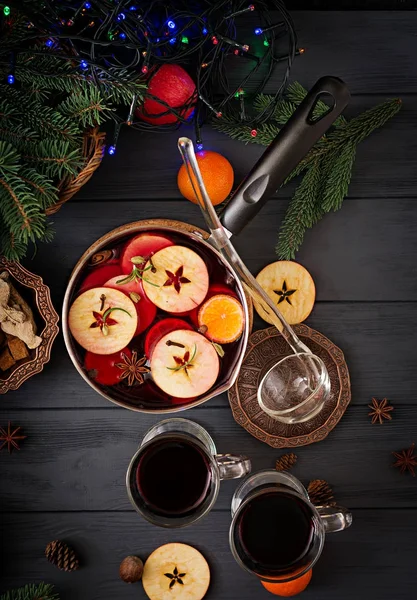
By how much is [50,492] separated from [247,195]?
1.87ft

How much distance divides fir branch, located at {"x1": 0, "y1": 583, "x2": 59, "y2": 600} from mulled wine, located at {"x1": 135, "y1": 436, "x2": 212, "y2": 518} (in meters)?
0.25

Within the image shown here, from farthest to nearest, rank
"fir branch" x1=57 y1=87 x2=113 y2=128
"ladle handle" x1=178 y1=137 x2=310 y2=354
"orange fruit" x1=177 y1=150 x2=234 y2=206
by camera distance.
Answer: "orange fruit" x1=177 y1=150 x2=234 y2=206
"fir branch" x1=57 y1=87 x2=113 y2=128
"ladle handle" x1=178 y1=137 x2=310 y2=354

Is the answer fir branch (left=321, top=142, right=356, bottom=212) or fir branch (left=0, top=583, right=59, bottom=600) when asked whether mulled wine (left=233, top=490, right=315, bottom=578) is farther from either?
fir branch (left=321, top=142, right=356, bottom=212)

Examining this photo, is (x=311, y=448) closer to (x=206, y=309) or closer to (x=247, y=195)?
(x=206, y=309)

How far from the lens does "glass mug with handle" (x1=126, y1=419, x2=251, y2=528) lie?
870mm

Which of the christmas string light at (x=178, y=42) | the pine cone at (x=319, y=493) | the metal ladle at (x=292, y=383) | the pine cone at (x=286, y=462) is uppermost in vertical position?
the christmas string light at (x=178, y=42)

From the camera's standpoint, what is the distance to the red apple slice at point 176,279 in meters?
0.86

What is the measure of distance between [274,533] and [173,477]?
17cm

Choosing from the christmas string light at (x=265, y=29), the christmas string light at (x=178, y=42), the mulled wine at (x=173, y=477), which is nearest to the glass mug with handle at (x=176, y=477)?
the mulled wine at (x=173, y=477)

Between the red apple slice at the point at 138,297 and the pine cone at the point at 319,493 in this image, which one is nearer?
the red apple slice at the point at 138,297

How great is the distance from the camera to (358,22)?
0.99 metres

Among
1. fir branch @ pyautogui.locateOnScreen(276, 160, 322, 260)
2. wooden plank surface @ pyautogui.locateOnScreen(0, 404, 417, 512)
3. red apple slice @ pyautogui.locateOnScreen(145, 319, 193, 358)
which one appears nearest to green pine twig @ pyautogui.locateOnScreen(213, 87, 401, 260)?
fir branch @ pyautogui.locateOnScreen(276, 160, 322, 260)

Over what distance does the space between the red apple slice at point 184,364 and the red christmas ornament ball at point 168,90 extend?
327mm

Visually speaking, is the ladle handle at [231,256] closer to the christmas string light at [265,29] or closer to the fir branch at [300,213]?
the fir branch at [300,213]
